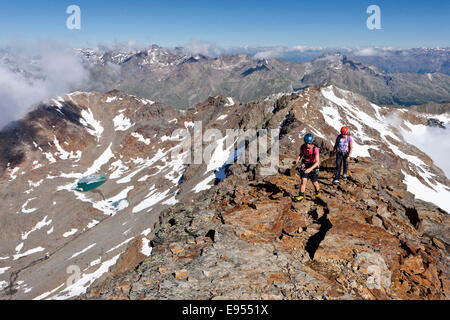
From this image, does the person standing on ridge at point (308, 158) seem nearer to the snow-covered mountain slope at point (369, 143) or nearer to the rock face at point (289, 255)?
the rock face at point (289, 255)

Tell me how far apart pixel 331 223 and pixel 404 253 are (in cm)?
403

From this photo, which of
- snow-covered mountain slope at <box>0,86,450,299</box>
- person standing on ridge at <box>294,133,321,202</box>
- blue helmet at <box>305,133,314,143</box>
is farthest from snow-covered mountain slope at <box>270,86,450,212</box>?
blue helmet at <box>305,133,314,143</box>

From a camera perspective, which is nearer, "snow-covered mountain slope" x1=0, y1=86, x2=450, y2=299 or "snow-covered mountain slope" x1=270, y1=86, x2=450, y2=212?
"snow-covered mountain slope" x1=0, y1=86, x2=450, y2=299

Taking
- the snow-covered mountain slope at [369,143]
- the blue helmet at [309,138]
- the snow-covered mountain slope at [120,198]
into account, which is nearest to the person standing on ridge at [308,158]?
the blue helmet at [309,138]

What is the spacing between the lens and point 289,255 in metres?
14.3

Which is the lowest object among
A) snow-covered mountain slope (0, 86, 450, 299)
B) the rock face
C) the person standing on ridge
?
snow-covered mountain slope (0, 86, 450, 299)

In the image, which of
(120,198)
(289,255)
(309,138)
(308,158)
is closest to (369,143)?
(308,158)

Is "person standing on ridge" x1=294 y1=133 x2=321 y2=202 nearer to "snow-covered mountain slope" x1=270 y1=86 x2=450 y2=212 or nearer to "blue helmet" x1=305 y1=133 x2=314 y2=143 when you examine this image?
Answer: "blue helmet" x1=305 y1=133 x2=314 y2=143

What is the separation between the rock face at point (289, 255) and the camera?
38.8 feet

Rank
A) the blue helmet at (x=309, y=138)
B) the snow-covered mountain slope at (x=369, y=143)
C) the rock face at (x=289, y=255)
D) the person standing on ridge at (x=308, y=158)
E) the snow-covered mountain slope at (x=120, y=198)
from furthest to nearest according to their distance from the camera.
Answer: the snow-covered mountain slope at (x=369, y=143) < the snow-covered mountain slope at (x=120, y=198) < the person standing on ridge at (x=308, y=158) < the blue helmet at (x=309, y=138) < the rock face at (x=289, y=255)

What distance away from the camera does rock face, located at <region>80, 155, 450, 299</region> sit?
11820mm

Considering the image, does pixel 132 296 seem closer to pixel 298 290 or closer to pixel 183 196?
pixel 298 290

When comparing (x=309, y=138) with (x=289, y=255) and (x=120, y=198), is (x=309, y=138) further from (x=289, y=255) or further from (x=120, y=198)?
(x=120, y=198)

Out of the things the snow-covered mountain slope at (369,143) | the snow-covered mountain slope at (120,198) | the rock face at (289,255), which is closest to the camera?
the rock face at (289,255)
